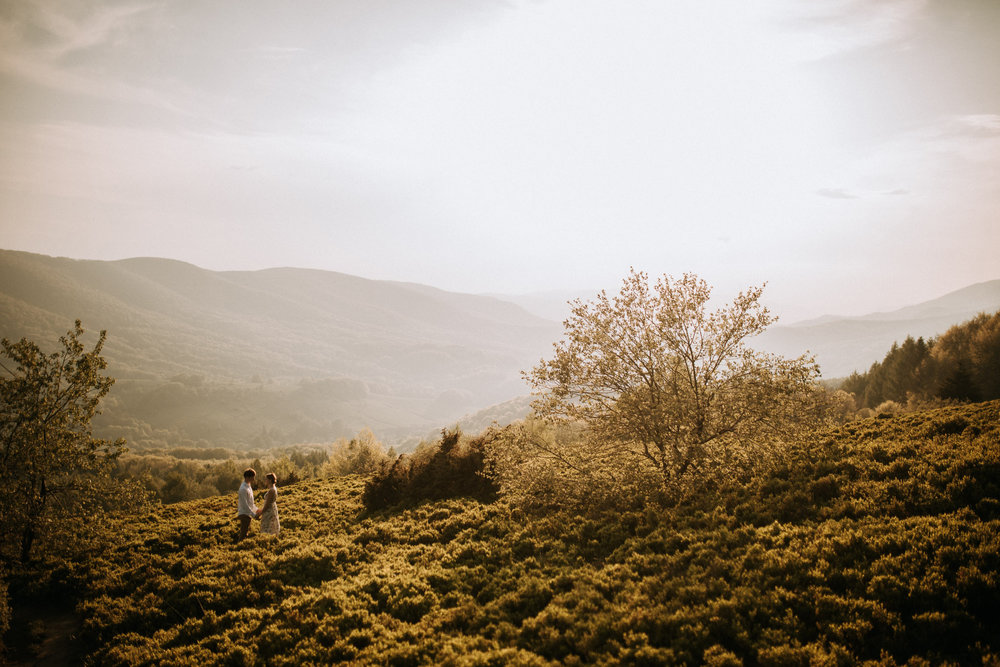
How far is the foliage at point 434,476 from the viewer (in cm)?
2569

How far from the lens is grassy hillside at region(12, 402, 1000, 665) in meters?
9.49

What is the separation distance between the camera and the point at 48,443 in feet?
58.4

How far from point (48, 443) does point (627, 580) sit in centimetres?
2254

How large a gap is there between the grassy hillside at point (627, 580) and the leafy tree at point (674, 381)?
2.30 metres

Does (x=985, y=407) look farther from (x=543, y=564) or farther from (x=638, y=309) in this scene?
(x=543, y=564)

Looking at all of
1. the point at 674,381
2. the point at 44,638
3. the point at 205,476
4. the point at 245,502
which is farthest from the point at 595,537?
the point at 205,476

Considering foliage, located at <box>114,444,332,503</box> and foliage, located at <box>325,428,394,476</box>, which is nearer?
foliage, located at <box>114,444,332,503</box>

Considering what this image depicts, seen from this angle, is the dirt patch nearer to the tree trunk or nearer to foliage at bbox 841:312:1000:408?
the tree trunk

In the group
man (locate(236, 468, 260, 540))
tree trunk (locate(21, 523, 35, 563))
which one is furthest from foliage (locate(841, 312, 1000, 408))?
tree trunk (locate(21, 523, 35, 563))

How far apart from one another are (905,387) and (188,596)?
85.8 m

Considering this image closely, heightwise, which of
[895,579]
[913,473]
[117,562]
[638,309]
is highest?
[638,309]

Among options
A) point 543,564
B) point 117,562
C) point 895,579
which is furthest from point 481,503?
point 895,579

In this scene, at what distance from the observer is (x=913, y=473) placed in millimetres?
15422

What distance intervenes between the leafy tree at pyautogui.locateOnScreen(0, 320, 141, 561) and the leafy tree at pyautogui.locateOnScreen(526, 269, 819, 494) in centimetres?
1913
